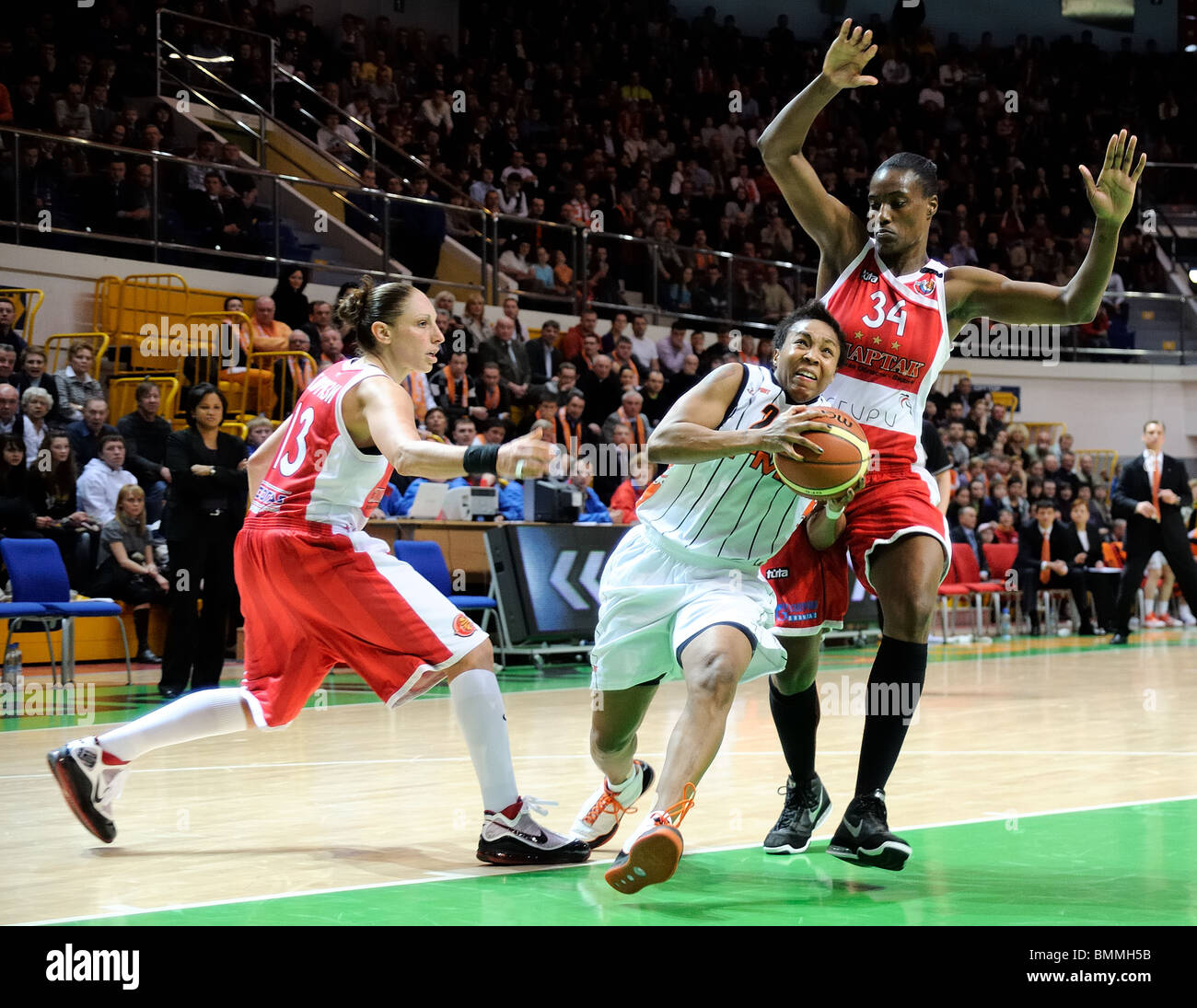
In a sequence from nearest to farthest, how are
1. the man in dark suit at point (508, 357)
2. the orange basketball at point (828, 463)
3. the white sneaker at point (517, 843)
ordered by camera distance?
the orange basketball at point (828, 463), the white sneaker at point (517, 843), the man in dark suit at point (508, 357)

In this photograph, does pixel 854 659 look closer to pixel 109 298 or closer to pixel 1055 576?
pixel 1055 576

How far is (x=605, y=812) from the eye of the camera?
4582 millimetres

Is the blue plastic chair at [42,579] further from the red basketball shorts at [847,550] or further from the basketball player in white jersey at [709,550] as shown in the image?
the red basketball shorts at [847,550]

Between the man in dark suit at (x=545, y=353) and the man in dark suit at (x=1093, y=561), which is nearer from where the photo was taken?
the man in dark suit at (x=545, y=353)

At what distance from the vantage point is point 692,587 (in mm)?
4199

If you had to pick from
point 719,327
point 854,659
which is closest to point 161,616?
point 854,659

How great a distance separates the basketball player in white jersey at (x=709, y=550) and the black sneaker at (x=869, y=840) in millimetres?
514

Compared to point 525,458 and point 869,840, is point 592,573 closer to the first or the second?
point 869,840

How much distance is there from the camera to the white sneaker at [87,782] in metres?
4.52

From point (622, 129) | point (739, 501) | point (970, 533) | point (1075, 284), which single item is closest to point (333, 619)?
point (739, 501)

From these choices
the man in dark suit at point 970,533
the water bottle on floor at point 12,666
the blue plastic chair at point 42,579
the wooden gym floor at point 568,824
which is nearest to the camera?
the wooden gym floor at point 568,824

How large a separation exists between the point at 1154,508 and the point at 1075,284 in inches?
431

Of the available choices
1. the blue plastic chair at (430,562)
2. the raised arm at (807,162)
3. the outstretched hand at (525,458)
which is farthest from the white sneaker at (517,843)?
the blue plastic chair at (430,562)

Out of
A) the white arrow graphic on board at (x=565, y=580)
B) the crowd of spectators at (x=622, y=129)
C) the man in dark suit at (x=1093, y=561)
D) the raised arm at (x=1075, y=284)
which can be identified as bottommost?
the man in dark suit at (x=1093, y=561)
